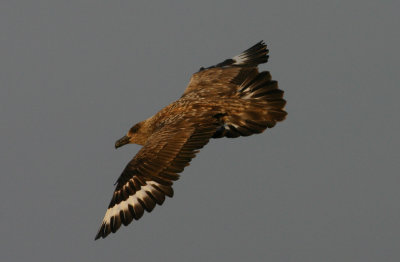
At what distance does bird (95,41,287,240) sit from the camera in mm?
11281

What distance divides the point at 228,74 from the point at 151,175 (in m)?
3.71

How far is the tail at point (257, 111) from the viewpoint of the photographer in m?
12.5

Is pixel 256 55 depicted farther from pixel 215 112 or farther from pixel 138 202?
pixel 138 202

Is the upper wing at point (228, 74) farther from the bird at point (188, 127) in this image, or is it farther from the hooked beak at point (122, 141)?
the hooked beak at point (122, 141)

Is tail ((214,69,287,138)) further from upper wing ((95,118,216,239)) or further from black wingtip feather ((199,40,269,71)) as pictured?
black wingtip feather ((199,40,269,71))

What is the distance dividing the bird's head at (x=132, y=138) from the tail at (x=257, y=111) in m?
1.45

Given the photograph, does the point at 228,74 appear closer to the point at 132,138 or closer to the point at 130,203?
the point at 132,138

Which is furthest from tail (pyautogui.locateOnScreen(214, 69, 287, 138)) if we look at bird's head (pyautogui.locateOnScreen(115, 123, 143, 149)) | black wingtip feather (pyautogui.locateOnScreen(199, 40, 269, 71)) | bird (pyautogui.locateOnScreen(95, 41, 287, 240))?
black wingtip feather (pyautogui.locateOnScreen(199, 40, 269, 71))

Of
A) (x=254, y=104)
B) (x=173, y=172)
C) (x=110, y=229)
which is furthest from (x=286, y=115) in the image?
(x=110, y=229)

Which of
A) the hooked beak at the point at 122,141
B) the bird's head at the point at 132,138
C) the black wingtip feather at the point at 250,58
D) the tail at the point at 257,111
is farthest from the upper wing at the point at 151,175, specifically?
the black wingtip feather at the point at 250,58

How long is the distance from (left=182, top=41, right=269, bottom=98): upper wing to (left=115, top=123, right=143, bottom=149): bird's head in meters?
1.04

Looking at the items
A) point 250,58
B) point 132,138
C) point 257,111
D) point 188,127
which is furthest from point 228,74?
point 188,127

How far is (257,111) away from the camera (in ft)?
41.6

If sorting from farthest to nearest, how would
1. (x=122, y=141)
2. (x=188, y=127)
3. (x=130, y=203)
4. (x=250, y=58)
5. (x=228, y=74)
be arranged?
(x=250, y=58) → (x=228, y=74) → (x=122, y=141) → (x=188, y=127) → (x=130, y=203)
